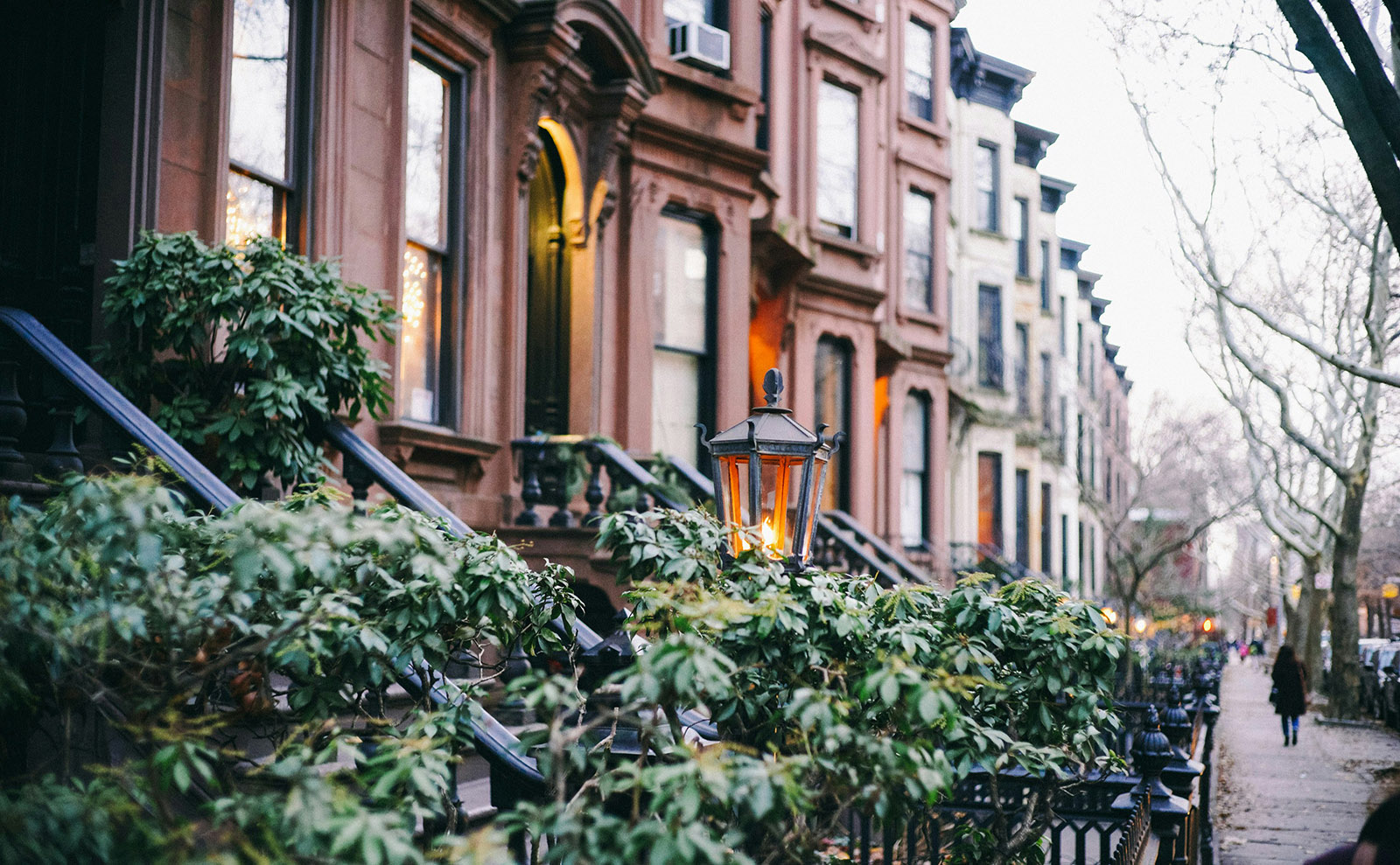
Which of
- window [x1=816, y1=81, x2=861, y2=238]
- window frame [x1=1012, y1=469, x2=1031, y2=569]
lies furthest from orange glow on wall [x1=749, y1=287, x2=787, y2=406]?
window frame [x1=1012, y1=469, x2=1031, y2=569]

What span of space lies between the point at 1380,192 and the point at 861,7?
1331cm

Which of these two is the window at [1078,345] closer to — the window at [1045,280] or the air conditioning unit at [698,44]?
the window at [1045,280]

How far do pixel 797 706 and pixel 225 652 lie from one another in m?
1.81

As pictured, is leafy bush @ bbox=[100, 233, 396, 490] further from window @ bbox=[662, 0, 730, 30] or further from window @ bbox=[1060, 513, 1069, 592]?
window @ bbox=[1060, 513, 1069, 592]

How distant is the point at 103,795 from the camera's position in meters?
3.27

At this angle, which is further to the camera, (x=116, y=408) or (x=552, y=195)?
(x=552, y=195)

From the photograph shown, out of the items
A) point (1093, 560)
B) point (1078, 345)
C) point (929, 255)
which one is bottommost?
point (1093, 560)

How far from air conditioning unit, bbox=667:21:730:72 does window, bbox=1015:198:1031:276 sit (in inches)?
839

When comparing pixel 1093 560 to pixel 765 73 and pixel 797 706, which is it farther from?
pixel 797 706

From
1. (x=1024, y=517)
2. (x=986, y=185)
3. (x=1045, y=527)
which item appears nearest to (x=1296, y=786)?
(x=1024, y=517)

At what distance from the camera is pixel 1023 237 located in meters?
34.8

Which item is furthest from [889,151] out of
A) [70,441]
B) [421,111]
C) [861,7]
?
[70,441]

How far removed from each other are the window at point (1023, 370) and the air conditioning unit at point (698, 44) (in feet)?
60.8

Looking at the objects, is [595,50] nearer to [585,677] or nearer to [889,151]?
[585,677]
